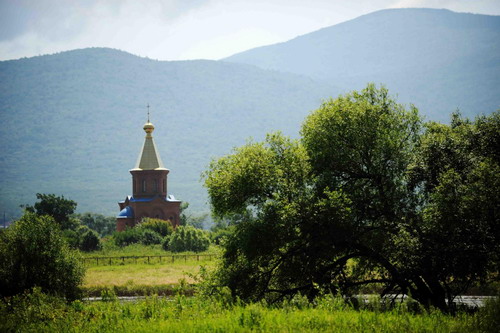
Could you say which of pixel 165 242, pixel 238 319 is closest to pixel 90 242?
pixel 165 242

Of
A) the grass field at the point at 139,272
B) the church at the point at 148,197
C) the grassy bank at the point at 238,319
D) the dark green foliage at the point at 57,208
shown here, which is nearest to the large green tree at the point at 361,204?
the grassy bank at the point at 238,319

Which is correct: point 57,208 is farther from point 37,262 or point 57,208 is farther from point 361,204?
point 361,204

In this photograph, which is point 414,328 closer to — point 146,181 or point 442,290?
point 442,290

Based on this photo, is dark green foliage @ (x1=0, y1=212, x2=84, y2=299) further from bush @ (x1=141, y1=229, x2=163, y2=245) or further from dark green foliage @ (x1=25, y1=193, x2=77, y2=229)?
dark green foliage @ (x1=25, y1=193, x2=77, y2=229)

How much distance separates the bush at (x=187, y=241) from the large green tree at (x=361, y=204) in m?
48.1

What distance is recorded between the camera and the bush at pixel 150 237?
7712 cm

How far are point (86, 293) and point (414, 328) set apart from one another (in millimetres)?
29482

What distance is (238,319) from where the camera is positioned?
15.1m

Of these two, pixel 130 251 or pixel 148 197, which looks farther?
pixel 148 197

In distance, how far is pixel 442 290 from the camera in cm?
2222

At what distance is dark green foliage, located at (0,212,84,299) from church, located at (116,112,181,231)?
191 ft

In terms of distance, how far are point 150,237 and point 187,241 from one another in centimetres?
695

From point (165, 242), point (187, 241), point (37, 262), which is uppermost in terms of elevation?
point (37, 262)

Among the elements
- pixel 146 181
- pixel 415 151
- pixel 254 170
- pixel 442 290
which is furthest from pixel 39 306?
pixel 146 181
